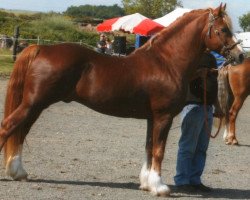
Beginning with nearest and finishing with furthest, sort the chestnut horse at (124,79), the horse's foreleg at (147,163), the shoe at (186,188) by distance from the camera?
the chestnut horse at (124,79) → the horse's foreleg at (147,163) → the shoe at (186,188)

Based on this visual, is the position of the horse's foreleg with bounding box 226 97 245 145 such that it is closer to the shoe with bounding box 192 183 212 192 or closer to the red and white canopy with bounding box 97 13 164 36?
the shoe with bounding box 192 183 212 192

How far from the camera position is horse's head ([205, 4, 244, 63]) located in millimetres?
6961

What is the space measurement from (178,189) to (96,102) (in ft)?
5.01

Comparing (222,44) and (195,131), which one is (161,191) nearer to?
(195,131)

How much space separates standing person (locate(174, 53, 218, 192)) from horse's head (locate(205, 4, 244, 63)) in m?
0.32

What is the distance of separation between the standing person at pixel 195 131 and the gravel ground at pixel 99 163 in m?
0.24

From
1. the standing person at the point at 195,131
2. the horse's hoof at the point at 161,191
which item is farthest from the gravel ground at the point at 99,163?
the standing person at the point at 195,131

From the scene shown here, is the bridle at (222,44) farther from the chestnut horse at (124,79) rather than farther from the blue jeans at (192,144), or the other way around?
the blue jeans at (192,144)

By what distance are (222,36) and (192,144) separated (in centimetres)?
133

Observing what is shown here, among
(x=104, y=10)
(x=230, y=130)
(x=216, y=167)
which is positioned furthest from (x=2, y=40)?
(x=104, y=10)

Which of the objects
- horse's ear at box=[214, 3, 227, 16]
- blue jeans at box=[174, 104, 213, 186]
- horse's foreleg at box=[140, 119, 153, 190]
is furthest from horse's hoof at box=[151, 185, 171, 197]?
horse's ear at box=[214, 3, 227, 16]

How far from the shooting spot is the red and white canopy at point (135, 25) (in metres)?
28.1

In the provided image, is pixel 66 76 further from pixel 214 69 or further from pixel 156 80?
pixel 214 69

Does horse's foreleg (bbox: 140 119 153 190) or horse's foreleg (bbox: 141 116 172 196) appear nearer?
horse's foreleg (bbox: 141 116 172 196)
